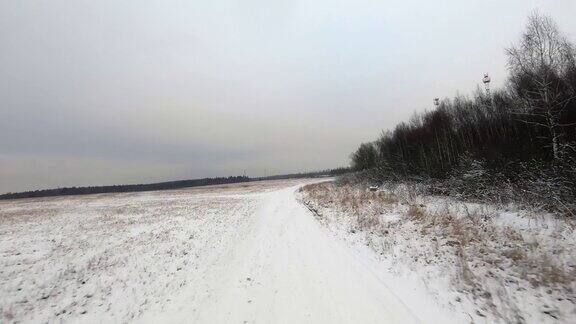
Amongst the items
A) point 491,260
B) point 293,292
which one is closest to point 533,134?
point 491,260

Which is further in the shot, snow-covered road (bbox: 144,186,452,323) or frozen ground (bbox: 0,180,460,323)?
frozen ground (bbox: 0,180,460,323)

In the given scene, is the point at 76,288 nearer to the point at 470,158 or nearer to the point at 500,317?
the point at 500,317

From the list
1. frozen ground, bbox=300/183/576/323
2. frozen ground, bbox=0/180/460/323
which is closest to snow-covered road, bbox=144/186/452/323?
frozen ground, bbox=0/180/460/323

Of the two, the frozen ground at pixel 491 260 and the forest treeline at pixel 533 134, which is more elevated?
the forest treeline at pixel 533 134

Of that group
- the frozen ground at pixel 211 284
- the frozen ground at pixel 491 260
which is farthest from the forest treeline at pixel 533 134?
the frozen ground at pixel 211 284

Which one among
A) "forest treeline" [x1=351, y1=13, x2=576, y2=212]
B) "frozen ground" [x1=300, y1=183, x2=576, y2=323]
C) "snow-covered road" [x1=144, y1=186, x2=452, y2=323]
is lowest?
"snow-covered road" [x1=144, y1=186, x2=452, y2=323]

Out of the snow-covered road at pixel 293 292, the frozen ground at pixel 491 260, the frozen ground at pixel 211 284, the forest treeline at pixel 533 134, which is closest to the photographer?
the frozen ground at pixel 491 260

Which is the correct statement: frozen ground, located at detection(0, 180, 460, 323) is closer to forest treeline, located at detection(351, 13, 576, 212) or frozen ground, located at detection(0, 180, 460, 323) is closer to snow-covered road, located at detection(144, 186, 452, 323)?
snow-covered road, located at detection(144, 186, 452, 323)

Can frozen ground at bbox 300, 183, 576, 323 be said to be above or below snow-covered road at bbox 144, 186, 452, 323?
above

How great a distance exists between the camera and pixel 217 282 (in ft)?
26.5

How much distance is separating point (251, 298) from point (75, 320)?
3.76 meters

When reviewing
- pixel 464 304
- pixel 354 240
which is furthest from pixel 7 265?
pixel 464 304

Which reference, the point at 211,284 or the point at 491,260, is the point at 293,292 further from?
the point at 491,260

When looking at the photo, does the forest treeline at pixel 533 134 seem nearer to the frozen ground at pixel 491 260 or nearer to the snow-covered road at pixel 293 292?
the frozen ground at pixel 491 260
